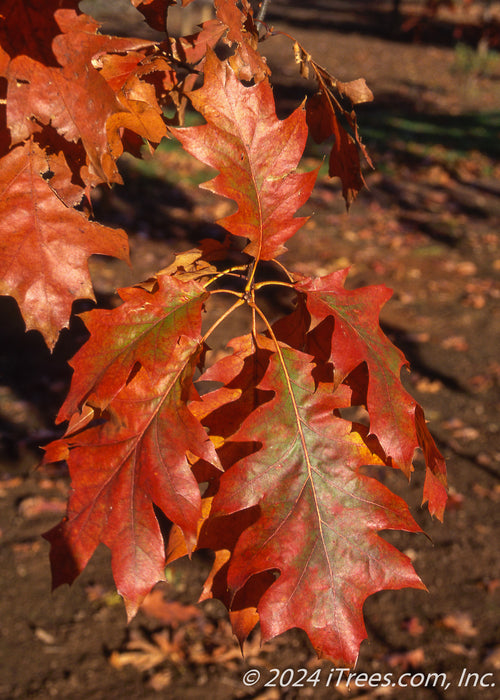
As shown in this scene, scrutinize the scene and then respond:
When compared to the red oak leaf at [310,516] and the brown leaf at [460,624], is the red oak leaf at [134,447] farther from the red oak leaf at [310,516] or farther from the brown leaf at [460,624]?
the brown leaf at [460,624]

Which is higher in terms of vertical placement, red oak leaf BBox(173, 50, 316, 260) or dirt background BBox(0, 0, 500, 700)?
red oak leaf BBox(173, 50, 316, 260)

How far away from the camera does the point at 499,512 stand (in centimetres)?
424

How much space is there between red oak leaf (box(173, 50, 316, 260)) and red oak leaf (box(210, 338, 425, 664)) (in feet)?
0.92

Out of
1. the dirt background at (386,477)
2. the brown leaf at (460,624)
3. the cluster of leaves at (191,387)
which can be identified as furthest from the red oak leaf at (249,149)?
the brown leaf at (460,624)

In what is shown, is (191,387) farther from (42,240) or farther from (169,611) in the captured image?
(169,611)

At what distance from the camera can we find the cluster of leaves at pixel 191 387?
102cm

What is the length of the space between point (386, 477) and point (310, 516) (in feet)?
11.7

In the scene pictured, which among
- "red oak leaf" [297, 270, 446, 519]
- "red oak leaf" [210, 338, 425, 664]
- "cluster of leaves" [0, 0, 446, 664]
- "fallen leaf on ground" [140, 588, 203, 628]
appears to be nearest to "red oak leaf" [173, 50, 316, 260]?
"cluster of leaves" [0, 0, 446, 664]

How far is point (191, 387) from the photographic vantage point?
105cm

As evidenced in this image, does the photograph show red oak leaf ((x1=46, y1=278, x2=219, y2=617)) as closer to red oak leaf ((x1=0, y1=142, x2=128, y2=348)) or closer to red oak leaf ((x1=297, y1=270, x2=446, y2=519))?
red oak leaf ((x1=0, y1=142, x2=128, y2=348))

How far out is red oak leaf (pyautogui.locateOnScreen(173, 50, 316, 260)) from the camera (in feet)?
3.74

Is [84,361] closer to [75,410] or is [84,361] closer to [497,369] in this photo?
[75,410]

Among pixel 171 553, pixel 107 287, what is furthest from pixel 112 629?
pixel 107 287

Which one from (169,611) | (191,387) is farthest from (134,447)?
(169,611)
